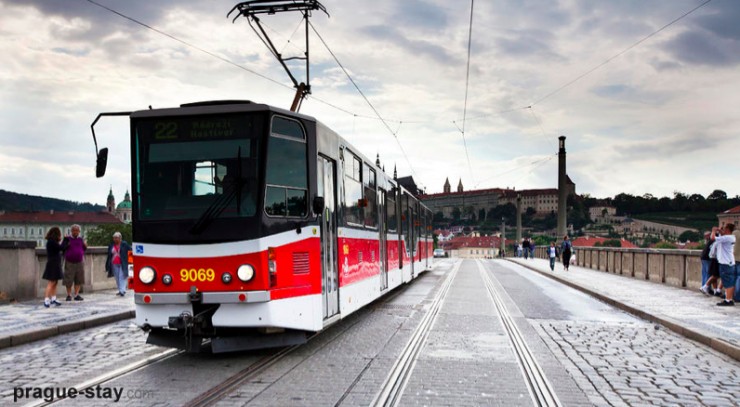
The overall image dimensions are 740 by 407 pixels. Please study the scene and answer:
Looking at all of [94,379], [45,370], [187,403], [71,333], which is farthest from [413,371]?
[71,333]

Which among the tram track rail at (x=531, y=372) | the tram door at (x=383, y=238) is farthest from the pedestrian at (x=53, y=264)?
the tram track rail at (x=531, y=372)

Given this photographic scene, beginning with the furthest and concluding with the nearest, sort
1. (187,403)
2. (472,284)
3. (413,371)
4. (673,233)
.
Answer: (673,233) → (472,284) → (413,371) → (187,403)

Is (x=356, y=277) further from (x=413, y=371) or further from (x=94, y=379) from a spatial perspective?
(x=94, y=379)

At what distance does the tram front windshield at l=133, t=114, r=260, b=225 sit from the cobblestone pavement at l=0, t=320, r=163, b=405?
176 cm

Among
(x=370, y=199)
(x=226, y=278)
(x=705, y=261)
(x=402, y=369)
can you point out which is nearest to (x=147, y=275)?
(x=226, y=278)

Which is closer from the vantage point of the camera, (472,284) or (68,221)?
(472,284)

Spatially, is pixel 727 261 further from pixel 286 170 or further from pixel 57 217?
pixel 57 217

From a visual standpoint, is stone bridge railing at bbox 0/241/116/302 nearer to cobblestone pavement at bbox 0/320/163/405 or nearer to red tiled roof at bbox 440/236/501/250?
cobblestone pavement at bbox 0/320/163/405

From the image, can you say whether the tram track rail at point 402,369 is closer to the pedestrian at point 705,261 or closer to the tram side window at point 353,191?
the tram side window at point 353,191

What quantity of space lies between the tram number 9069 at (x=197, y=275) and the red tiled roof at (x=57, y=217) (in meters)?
173

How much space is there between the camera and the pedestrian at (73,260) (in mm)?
15422

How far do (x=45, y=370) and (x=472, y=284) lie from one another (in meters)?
18.0

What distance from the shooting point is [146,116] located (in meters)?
8.64

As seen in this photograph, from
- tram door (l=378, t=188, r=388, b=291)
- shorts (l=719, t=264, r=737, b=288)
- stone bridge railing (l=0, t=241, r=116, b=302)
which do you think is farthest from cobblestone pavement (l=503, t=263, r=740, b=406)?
stone bridge railing (l=0, t=241, r=116, b=302)
